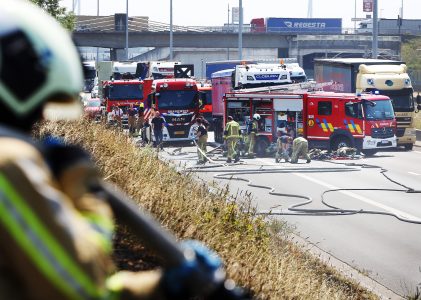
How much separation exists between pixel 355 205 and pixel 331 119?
11504 millimetres

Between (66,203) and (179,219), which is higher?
(66,203)

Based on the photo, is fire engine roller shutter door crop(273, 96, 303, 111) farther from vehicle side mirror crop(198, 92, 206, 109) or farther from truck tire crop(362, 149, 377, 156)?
vehicle side mirror crop(198, 92, 206, 109)

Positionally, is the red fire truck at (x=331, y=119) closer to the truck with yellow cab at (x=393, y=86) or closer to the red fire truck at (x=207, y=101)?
the truck with yellow cab at (x=393, y=86)

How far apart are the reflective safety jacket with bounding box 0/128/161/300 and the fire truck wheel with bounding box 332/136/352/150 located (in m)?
30.2

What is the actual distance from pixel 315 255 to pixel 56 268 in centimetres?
1247

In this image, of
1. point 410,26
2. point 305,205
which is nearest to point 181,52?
point 410,26

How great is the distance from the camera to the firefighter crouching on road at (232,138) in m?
30.1

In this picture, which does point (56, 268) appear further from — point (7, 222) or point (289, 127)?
point (289, 127)

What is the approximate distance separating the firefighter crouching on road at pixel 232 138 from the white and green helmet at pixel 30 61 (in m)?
28.1

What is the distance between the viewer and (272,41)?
306 ft

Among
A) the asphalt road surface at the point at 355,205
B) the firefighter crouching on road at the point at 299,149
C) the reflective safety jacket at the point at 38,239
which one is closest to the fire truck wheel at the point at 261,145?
the asphalt road surface at the point at 355,205

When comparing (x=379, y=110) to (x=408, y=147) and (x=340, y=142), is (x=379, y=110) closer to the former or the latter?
(x=340, y=142)

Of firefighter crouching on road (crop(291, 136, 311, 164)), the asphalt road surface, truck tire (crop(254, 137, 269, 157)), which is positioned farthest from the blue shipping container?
the asphalt road surface

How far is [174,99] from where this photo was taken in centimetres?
3753
